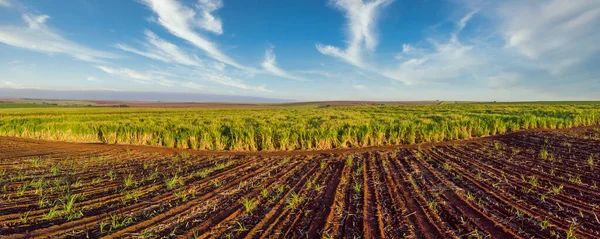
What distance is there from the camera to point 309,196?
5.61 m

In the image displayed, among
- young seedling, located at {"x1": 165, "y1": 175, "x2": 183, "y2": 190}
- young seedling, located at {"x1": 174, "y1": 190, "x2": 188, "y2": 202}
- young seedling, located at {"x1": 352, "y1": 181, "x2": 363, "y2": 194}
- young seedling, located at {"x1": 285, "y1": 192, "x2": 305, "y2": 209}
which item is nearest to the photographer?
young seedling, located at {"x1": 285, "y1": 192, "x2": 305, "y2": 209}

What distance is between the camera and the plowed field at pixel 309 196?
4242 mm

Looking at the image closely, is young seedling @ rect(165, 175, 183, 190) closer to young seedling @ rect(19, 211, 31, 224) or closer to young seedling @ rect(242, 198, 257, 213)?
young seedling @ rect(242, 198, 257, 213)

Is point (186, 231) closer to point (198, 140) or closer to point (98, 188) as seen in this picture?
point (98, 188)

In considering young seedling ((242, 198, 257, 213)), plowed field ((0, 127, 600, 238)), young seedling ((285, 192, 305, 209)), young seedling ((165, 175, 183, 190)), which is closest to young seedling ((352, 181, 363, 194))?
plowed field ((0, 127, 600, 238))

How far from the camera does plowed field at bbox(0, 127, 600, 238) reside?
13.9ft

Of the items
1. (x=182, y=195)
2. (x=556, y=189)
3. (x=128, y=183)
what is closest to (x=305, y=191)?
(x=182, y=195)

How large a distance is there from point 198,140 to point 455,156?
9862 millimetres

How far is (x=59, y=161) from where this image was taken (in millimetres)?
9234

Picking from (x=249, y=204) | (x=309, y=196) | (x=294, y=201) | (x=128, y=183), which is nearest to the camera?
(x=249, y=204)

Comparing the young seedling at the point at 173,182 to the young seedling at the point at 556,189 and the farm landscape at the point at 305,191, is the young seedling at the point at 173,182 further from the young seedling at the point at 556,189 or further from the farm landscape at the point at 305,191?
the young seedling at the point at 556,189

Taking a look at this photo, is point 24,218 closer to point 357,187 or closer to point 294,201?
point 294,201

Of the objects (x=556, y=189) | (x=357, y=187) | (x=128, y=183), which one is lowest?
(x=128, y=183)

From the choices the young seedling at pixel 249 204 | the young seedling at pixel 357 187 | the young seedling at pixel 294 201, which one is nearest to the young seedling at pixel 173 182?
the young seedling at pixel 249 204
